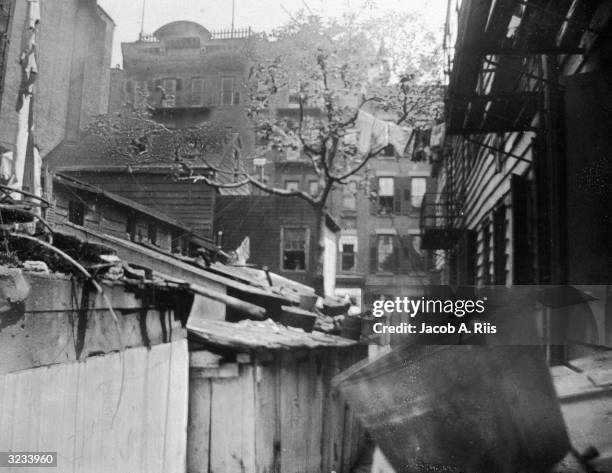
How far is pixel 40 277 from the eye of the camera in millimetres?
2500

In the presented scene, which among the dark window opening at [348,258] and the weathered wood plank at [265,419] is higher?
the dark window opening at [348,258]

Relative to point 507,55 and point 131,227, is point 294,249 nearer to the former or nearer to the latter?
point 131,227

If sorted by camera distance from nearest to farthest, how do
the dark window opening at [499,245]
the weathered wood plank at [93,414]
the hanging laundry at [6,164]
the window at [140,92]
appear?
the weathered wood plank at [93,414], the hanging laundry at [6,164], the window at [140,92], the dark window opening at [499,245]

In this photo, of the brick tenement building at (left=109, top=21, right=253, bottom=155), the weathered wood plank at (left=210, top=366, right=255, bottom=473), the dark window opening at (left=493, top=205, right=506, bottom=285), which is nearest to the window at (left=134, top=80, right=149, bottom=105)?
the brick tenement building at (left=109, top=21, right=253, bottom=155)

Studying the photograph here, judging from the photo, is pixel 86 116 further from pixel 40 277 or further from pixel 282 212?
pixel 282 212

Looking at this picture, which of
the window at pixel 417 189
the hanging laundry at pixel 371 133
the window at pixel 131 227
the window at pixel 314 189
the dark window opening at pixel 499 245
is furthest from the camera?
the dark window opening at pixel 499 245

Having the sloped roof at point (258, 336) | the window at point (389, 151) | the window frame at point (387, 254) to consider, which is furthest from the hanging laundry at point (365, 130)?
the sloped roof at point (258, 336)

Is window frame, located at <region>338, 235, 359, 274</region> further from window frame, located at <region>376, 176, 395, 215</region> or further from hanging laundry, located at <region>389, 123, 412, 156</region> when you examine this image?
hanging laundry, located at <region>389, 123, 412, 156</region>

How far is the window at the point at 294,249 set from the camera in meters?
4.74

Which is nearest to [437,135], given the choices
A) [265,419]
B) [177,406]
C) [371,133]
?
[371,133]

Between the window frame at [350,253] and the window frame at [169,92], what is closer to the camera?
the window frame at [169,92]

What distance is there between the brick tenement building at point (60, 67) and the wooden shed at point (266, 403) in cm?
179

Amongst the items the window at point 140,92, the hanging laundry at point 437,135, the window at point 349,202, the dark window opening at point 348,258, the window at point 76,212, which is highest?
the hanging laundry at point 437,135

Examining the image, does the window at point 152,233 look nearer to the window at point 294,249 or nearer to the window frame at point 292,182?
the window at point 294,249
